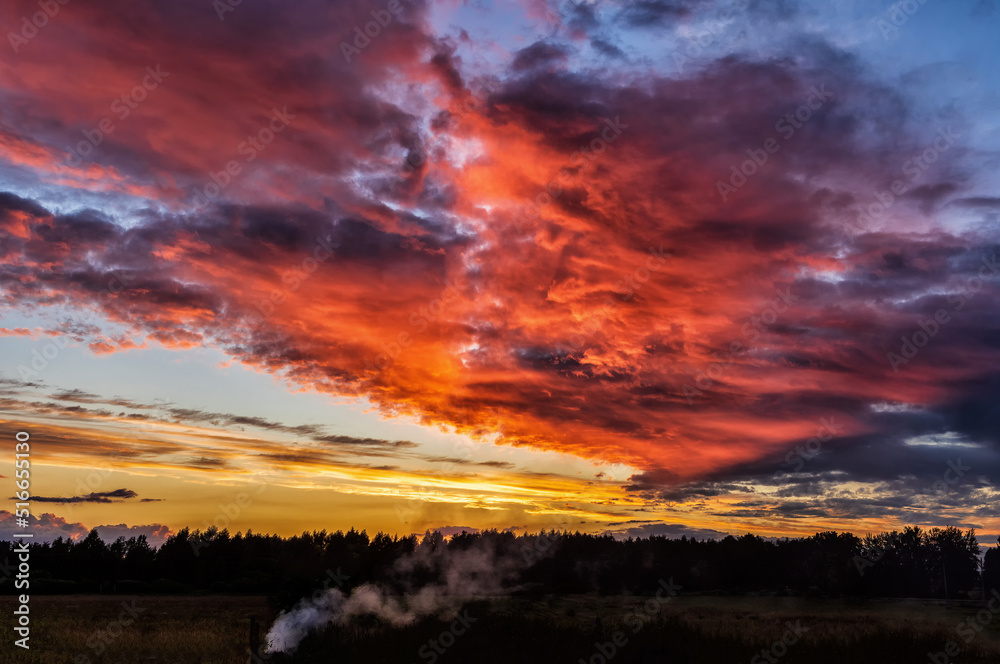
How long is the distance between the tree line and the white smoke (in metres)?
1.53

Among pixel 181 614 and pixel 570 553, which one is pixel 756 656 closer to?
pixel 181 614

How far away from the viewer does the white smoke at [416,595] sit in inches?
1484

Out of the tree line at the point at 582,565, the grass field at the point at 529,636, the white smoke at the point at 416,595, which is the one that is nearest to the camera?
the grass field at the point at 529,636

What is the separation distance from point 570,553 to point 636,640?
76663 mm

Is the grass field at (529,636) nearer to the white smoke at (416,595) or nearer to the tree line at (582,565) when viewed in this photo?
the white smoke at (416,595)

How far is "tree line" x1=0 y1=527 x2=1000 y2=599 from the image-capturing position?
3691 inches

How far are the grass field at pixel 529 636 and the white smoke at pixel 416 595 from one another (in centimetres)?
155

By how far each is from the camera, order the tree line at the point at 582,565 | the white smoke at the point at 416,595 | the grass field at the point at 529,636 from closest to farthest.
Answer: the grass field at the point at 529,636
the white smoke at the point at 416,595
the tree line at the point at 582,565

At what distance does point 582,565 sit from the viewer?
109 metres

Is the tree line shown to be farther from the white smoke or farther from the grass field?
the grass field

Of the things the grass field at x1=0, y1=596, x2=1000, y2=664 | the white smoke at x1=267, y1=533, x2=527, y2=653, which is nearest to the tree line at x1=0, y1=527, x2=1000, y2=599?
the white smoke at x1=267, y1=533, x2=527, y2=653

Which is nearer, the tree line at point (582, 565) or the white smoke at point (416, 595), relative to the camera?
the white smoke at point (416, 595)

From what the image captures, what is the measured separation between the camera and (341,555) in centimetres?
12600

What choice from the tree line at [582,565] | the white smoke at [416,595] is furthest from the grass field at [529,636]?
the tree line at [582,565]
